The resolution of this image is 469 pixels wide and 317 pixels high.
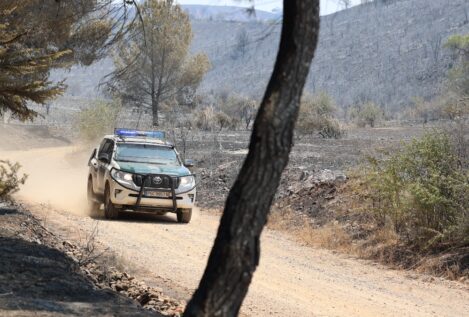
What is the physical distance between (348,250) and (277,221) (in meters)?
3.61

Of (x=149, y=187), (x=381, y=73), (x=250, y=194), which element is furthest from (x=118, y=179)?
(x=381, y=73)

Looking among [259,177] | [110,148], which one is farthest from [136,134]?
[259,177]

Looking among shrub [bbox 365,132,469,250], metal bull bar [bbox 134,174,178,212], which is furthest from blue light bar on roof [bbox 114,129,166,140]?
shrub [bbox 365,132,469,250]

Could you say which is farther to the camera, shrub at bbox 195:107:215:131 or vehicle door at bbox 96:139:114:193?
shrub at bbox 195:107:215:131

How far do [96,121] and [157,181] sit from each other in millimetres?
25466

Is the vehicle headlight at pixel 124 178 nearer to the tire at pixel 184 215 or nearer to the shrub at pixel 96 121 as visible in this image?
the tire at pixel 184 215

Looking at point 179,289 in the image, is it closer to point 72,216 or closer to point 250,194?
point 250,194

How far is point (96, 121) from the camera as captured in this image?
136ft

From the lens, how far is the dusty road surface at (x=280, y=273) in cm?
1041

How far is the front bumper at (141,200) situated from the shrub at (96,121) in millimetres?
25243

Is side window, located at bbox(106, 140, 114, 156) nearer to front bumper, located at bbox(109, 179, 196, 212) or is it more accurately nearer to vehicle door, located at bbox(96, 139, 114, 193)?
vehicle door, located at bbox(96, 139, 114, 193)

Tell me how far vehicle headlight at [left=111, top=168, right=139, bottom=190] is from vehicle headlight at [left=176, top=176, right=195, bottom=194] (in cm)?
97

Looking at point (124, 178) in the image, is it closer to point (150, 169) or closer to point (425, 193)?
point (150, 169)

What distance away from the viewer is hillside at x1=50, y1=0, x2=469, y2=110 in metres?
91.0
